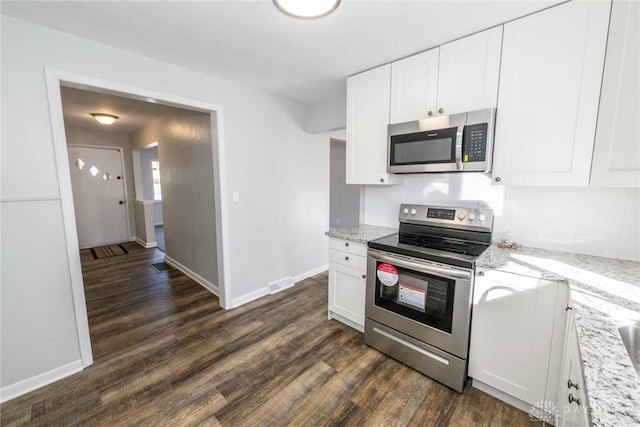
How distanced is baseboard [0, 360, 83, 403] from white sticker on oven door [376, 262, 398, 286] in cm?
235

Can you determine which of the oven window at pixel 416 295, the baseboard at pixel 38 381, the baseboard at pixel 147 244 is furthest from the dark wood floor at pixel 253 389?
the baseboard at pixel 147 244

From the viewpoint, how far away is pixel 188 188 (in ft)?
11.5

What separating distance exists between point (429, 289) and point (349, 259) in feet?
2.41

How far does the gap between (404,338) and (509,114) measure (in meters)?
1.70

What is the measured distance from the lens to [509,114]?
1661 mm

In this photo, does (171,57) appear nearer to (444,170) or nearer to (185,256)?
(444,170)

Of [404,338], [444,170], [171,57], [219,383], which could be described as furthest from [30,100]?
[404,338]

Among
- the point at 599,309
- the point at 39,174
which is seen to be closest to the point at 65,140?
the point at 39,174

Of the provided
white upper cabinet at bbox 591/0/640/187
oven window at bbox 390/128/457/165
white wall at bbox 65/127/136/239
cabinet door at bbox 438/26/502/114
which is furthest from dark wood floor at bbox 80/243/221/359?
white upper cabinet at bbox 591/0/640/187

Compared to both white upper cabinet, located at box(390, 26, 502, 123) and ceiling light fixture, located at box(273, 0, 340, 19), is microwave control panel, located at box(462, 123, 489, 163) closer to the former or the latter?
white upper cabinet, located at box(390, 26, 502, 123)

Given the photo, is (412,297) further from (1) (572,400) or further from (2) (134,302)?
(2) (134,302)

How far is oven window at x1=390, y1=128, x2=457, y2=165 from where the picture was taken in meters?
1.83

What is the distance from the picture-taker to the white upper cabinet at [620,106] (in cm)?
124

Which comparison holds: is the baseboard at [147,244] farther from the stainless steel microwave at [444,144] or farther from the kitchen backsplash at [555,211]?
the kitchen backsplash at [555,211]
